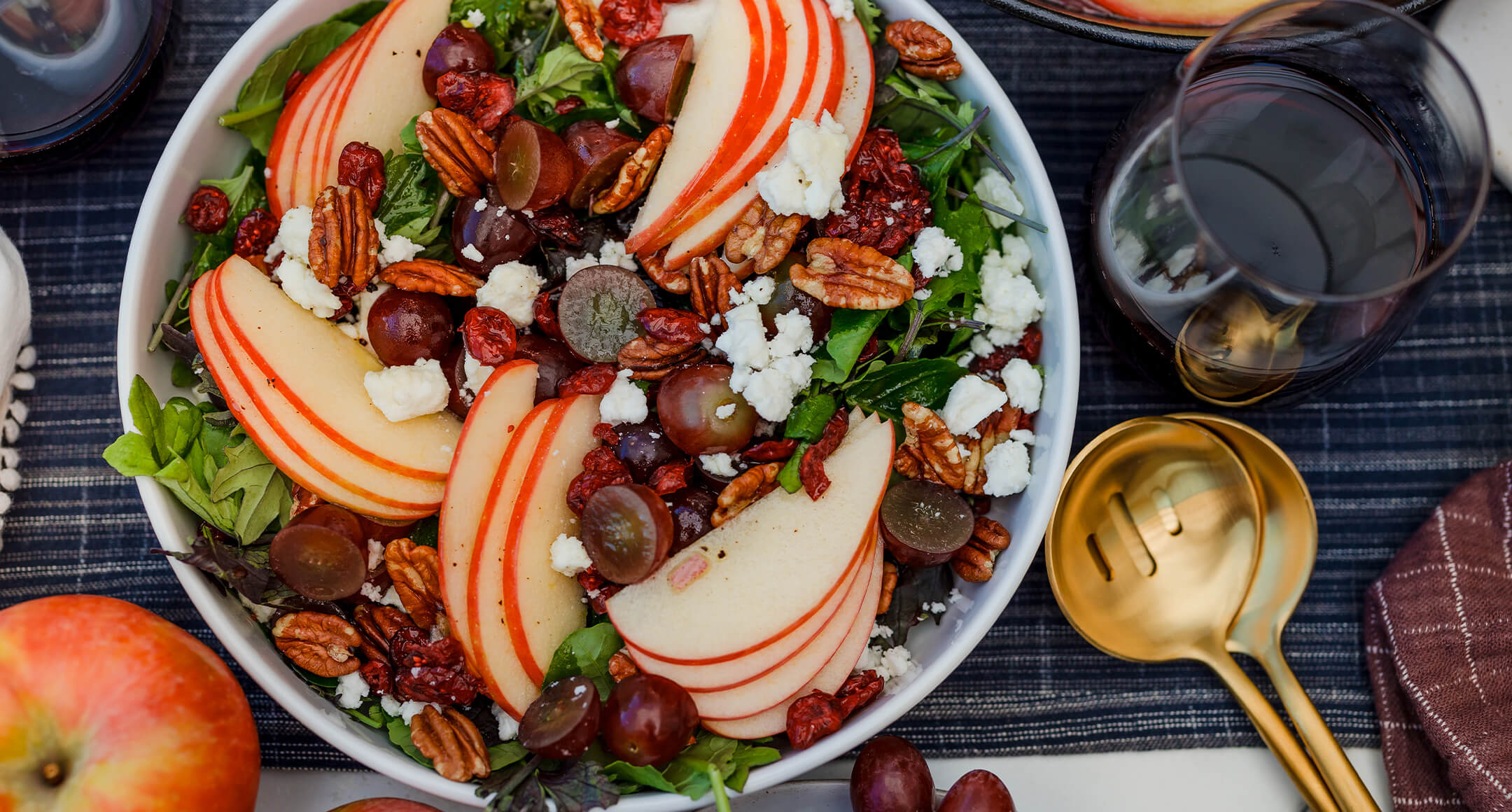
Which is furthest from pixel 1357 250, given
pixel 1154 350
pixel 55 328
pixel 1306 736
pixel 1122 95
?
pixel 55 328

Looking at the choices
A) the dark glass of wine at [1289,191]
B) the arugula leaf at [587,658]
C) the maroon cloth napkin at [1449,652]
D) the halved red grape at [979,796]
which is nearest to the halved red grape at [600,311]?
the arugula leaf at [587,658]

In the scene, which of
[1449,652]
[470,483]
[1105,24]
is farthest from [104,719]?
[1449,652]

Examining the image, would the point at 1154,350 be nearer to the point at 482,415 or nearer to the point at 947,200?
the point at 947,200

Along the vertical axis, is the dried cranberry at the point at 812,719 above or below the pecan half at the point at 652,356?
below

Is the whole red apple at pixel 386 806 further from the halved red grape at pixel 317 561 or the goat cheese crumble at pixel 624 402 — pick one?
the goat cheese crumble at pixel 624 402

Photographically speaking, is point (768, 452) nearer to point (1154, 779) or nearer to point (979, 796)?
point (979, 796)

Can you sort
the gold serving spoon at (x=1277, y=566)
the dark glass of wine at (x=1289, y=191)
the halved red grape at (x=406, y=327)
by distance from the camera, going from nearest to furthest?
1. the dark glass of wine at (x=1289, y=191)
2. the halved red grape at (x=406, y=327)
3. the gold serving spoon at (x=1277, y=566)

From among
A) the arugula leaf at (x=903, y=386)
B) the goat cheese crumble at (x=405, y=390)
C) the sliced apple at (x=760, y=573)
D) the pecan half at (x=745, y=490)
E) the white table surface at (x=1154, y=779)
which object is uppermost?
the goat cheese crumble at (x=405, y=390)
